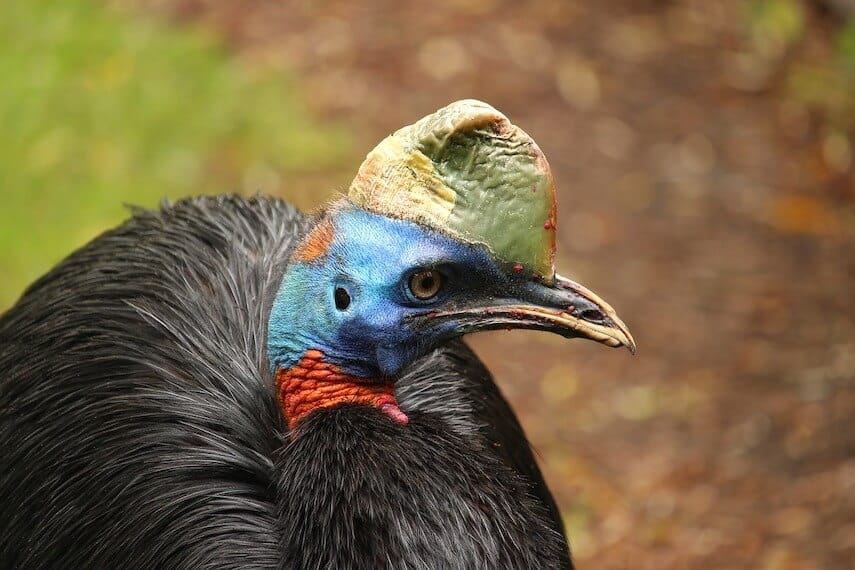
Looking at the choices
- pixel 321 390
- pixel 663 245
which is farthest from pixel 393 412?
pixel 663 245

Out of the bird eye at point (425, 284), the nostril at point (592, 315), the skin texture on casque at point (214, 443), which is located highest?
the nostril at point (592, 315)

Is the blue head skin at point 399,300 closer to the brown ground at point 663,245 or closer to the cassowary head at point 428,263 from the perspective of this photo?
the cassowary head at point 428,263

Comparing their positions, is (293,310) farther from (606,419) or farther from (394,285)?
(606,419)

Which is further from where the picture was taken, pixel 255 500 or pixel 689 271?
pixel 689 271

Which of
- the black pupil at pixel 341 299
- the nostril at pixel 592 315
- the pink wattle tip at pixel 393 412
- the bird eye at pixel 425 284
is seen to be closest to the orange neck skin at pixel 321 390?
the pink wattle tip at pixel 393 412

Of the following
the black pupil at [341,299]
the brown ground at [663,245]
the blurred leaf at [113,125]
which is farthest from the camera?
the blurred leaf at [113,125]

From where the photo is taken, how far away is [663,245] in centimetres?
637

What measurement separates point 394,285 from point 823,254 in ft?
13.8

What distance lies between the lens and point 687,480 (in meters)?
5.18

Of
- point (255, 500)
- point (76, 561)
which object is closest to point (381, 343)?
point (255, 500)

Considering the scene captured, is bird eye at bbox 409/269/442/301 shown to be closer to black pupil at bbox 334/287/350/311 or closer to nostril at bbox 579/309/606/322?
black pupil at bbox 334/287/350/311

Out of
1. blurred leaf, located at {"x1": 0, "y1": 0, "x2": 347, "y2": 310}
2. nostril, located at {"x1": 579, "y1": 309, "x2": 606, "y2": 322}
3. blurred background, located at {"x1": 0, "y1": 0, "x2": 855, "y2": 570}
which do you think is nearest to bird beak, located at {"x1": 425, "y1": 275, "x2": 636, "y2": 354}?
nostril, located at {"x1": 579, "y1": 309, "x2": 606, "y2": 322}

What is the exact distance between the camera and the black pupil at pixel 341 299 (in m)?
2.61

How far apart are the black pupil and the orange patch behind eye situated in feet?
0.27
